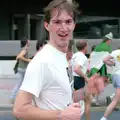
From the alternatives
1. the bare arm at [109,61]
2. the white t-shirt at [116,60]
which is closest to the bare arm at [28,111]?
the bare arm at [109,61]

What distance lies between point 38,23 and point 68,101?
48.5 ft

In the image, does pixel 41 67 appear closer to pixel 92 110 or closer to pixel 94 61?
pixel 94 61

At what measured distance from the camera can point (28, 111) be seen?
2.38m

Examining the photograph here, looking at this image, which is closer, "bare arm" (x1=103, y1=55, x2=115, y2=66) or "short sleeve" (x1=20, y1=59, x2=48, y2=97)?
"short sleeve" (x1=20, y1=59, x2=48, y2=97)

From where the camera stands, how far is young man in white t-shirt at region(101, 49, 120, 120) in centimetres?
792

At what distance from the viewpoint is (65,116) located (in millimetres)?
2361

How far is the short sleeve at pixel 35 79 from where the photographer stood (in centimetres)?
246

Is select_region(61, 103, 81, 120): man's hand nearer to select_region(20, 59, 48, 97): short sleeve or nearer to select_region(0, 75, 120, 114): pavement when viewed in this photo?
select_region(20, 59, 48, 97): short sleeve

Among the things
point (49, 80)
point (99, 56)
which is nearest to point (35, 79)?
point (49, 80)

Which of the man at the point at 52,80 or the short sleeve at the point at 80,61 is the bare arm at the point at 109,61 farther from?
the man at the point at 52,80

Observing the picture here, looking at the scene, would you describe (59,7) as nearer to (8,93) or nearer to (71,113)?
(71,113)

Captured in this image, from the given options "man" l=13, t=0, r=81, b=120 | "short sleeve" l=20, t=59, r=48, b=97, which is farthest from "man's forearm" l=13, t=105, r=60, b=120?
"short sleeve" l=20, t=59, r=48, b=97

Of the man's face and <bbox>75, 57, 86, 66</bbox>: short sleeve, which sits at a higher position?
the man's face

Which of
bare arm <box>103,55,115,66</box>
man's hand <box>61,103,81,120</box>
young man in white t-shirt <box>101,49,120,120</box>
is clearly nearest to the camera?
man's hand <box>61,103,81,120</box>
